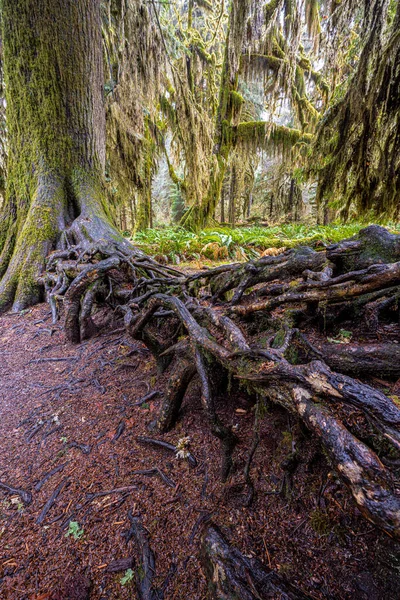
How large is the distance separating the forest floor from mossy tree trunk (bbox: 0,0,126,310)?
2870 millimetres

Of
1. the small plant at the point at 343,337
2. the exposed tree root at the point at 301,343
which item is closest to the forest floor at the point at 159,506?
the exposed tree root at the point at 301,343

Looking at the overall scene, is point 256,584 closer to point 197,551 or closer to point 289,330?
point 197,551

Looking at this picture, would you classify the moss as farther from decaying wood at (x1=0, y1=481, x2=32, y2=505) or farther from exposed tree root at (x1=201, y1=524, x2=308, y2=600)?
decaying wood at (x1=0, y1=481, x2=32, y2=505)

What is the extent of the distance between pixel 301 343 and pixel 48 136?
5.35 m

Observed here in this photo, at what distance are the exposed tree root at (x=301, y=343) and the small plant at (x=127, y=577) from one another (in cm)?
60

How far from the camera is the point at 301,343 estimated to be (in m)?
1.57

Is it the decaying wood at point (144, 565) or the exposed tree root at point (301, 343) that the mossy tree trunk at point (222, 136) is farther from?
the decaying wood at point (144, 565)

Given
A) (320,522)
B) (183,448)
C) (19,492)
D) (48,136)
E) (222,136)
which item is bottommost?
(19,492)

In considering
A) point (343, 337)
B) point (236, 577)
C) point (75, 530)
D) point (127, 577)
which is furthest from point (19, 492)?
point (343, 337)

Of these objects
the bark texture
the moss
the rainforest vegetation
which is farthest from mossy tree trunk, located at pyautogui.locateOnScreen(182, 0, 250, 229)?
the moss

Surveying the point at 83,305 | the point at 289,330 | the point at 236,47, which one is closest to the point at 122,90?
the point at 236,47

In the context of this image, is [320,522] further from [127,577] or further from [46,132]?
[46,132]

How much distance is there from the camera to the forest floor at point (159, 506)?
108cm

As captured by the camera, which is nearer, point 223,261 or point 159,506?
point 159,506
